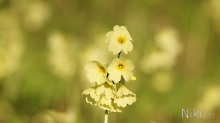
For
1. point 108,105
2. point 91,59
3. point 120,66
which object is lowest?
point 108,105

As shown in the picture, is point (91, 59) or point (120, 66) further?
point (91, 59)

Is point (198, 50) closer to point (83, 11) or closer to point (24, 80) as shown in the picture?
point (83, 11)

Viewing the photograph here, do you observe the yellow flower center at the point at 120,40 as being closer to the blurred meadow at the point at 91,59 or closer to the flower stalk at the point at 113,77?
the flower stalk at the point at 113,77

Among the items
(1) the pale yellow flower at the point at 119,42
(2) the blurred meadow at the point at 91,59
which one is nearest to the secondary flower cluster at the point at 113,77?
(1) the pale yellow flower at the point at 119,42

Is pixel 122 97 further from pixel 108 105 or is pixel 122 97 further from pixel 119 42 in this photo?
pixel 119 42

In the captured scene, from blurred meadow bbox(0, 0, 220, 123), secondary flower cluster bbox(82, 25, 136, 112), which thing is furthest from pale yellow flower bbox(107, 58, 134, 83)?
blurred meadow bbox(0, 0, 220, 123)

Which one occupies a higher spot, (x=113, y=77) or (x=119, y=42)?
(x=119, y=42)

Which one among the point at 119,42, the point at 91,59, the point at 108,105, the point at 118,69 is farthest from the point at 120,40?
the point at 91,59
